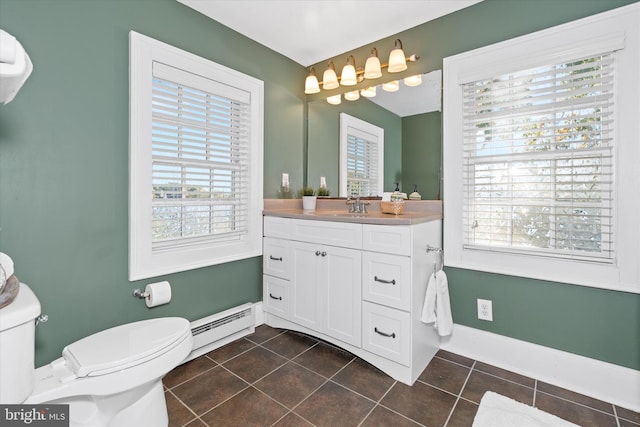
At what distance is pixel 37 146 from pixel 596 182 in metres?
2.84

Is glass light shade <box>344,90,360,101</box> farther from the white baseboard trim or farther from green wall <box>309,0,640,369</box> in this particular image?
the white baseboard trim

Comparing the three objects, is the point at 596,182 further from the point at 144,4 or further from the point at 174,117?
the point at 144,4

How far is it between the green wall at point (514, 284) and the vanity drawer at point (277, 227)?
952mm

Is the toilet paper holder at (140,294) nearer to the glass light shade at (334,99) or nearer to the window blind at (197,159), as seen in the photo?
the window blind at (197,159)

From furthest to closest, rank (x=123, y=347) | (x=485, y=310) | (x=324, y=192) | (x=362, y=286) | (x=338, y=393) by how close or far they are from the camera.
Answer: (x=324, y=192)
(x=485, y=310)
(x=362, y=286)
(x=338, y=393)
(x=123, y=347)

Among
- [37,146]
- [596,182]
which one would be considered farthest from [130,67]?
[596,182]

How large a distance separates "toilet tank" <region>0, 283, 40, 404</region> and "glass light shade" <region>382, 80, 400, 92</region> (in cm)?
240

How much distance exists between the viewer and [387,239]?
181 centimetres

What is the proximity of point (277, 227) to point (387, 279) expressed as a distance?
100 cm

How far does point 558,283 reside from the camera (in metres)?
1.80

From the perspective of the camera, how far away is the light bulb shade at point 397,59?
7.47 feet

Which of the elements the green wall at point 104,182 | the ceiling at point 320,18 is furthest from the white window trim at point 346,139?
the ceiling at point 320,18

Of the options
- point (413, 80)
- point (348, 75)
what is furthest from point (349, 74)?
point (413, 80)

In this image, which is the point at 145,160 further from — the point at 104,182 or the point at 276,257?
the point at 276,257
